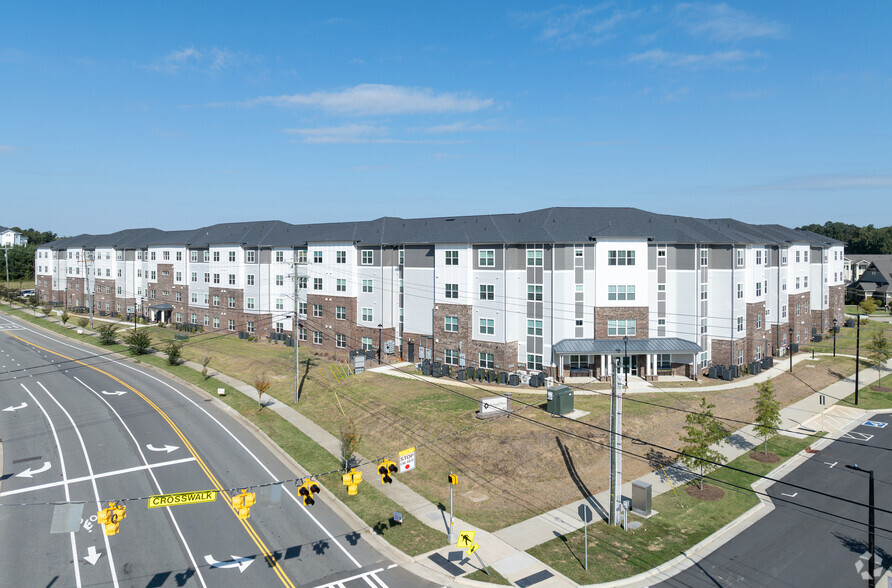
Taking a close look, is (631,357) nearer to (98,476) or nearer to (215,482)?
(215,482)

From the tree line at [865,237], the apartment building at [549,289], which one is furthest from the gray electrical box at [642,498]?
the tree line at [865,237]

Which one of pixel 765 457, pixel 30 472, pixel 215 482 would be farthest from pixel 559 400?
pixel 30 472

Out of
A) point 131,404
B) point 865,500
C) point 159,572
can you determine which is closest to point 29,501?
point 159,572

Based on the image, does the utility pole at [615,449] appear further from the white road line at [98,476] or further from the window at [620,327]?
the white road line at [98,476]

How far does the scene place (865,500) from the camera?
2830 cm

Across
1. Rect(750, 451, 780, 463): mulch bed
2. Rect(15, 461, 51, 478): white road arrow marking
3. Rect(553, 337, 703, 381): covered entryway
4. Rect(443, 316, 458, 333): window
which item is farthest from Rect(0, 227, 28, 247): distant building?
Rect(750, 451, 780, 463): mulch bed

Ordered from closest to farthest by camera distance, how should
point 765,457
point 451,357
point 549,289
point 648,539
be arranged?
point 648,539 < point 765,457 < point 549,289 < point 451,357

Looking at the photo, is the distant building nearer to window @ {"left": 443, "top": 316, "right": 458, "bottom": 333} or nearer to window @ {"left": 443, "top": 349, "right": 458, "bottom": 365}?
window @ {"left": 443, "top": 316, "right": 458, "bottom": 333}

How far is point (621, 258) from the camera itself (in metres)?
47.3

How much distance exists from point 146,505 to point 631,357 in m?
38.2

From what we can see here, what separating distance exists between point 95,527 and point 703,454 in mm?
30913

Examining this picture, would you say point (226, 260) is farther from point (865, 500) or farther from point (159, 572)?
point (865, 500)

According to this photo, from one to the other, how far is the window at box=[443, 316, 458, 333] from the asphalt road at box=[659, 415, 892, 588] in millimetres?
28208

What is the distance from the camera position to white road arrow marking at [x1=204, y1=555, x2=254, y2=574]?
22.1 meters
